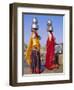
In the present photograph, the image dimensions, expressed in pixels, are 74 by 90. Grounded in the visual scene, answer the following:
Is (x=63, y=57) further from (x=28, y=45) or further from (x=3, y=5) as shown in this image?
(x=3, y=5)

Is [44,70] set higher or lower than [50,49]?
lower

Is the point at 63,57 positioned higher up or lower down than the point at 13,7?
lower down

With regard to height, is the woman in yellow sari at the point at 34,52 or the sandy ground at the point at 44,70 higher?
the woman in yellow sari at the point at 34,52

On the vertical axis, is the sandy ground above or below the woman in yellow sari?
below

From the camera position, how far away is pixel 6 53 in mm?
1693

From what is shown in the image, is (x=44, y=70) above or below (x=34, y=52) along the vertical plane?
below

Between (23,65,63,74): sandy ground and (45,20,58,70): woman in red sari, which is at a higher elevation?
(45,20,58,70): woman in red sari

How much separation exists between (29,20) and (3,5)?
0.18 metres

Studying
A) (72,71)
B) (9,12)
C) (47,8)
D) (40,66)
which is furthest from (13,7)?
(72,71)

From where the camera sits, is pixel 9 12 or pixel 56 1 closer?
pixel 9 12

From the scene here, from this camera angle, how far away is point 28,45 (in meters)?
1.72

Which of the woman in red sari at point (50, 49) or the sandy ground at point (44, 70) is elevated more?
the woman in red sari at point (50, 49)

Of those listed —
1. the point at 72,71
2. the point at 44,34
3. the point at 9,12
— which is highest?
the point at 9,12

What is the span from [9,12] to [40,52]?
0.31 metres
